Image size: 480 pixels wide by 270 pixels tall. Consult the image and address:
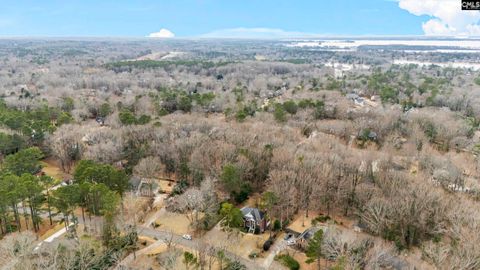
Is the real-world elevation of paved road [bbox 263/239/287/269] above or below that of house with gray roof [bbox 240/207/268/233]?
below

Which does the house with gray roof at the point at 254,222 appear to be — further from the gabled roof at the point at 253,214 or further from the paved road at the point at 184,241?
the paved road at the point at 184,241

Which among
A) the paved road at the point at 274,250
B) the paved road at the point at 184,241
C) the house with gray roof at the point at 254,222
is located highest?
the house with gray roof at the point at 254,222

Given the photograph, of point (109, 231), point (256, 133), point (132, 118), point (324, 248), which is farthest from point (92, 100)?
point (324, 248)

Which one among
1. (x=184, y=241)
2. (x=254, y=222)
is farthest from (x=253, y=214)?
(x=184, y=241)

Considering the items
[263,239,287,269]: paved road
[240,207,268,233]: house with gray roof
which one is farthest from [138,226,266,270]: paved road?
[240,207,268,233]: house with gray roof

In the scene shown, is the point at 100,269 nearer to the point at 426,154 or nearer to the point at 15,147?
the point at 15,147

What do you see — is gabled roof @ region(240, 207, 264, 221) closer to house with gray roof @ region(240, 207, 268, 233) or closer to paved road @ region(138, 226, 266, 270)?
house with gray roof @ region(240, 207, 268, 233)

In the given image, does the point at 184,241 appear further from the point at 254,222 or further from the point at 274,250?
the point at 274,250

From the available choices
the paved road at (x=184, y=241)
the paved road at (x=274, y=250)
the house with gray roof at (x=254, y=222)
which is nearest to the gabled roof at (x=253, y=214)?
the house with gray roof at (x=254, y=222)
